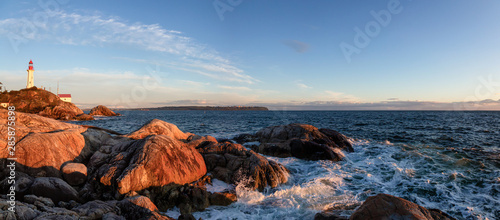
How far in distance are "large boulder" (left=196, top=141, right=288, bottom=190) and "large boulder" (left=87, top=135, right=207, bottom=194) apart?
105cm

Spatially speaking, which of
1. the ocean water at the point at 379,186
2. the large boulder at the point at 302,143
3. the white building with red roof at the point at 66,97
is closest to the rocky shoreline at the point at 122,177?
the ocean water at the point at 379,186

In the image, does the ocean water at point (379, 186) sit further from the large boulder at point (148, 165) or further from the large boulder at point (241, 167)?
the large boulder at point (148, 165)

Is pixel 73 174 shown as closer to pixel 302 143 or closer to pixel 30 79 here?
pixel 302 143

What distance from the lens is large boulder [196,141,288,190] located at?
424 inches

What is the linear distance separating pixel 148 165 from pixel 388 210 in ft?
28.5

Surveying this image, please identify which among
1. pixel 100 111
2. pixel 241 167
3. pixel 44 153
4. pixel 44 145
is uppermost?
pixel 44 145

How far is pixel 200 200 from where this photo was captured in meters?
8.89

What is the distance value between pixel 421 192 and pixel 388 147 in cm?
1199

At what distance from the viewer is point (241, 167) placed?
37.2 feet

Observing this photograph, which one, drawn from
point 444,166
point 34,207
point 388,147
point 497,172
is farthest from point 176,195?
point 388,147

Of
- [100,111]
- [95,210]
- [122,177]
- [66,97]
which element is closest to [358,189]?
[122,177]

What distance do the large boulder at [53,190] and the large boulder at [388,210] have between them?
9.40 metres

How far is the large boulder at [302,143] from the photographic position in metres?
17.1

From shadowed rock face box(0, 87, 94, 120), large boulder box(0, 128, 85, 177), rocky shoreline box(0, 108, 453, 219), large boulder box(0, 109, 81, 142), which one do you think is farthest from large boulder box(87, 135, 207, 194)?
shadowed rock face box(0, 87, 94, 120)
